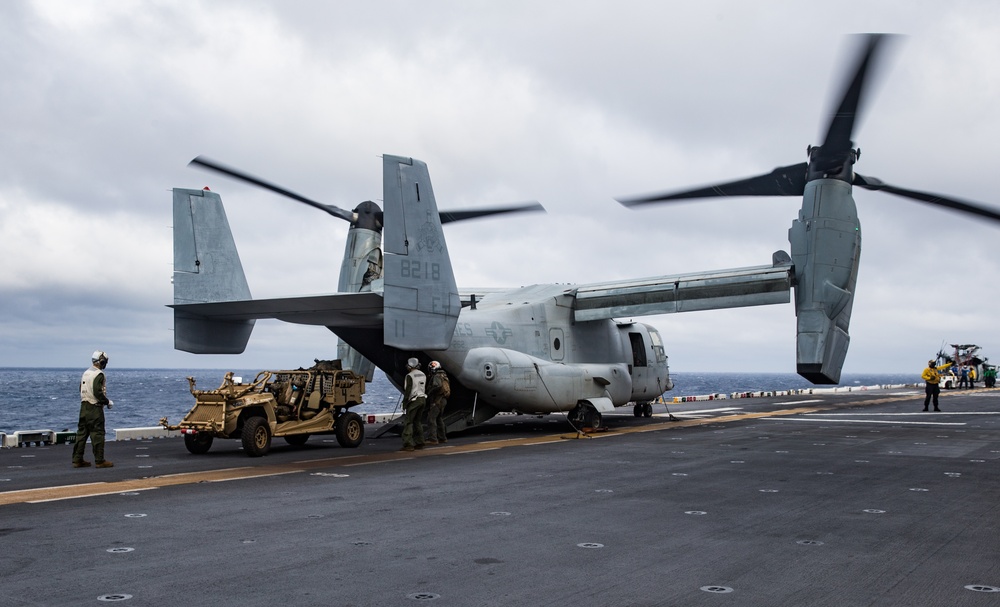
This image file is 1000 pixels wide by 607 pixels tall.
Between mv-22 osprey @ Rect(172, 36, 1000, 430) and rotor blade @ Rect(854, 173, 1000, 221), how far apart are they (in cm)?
3

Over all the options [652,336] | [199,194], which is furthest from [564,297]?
[199,194]

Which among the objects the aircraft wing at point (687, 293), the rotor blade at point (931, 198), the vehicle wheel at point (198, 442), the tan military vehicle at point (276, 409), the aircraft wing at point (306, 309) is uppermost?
the rotor blade at point (931, 198)

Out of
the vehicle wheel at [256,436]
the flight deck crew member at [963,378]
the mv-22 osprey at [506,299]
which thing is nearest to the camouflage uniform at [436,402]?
the mv-22 osprey at [506,299]

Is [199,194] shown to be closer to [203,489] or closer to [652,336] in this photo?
[203,489]

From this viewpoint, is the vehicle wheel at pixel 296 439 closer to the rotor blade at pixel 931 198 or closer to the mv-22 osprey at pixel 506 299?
the mv-22 osprey at pixel 506 299

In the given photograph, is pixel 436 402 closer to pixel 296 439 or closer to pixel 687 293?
pixel 296 439

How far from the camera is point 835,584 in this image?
593 centimetres

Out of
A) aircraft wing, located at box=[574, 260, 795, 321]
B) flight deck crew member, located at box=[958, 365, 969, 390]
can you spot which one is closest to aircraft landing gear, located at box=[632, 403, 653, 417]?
aircraft wing, located at box=[574, 260, 795, 321]

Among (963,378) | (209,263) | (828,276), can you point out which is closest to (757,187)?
(828,276)

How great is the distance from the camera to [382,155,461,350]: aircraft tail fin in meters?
12.9

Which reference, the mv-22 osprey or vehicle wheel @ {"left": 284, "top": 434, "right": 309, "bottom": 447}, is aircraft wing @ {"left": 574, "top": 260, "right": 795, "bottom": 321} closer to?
the mv-22 osprey

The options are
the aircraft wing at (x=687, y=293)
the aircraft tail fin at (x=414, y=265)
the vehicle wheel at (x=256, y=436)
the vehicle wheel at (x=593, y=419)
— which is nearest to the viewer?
the aircraft tail fin at (x=414, y=265)

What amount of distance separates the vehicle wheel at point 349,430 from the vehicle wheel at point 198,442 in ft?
Result: 8.14

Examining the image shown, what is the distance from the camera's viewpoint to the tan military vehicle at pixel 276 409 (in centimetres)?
1426
